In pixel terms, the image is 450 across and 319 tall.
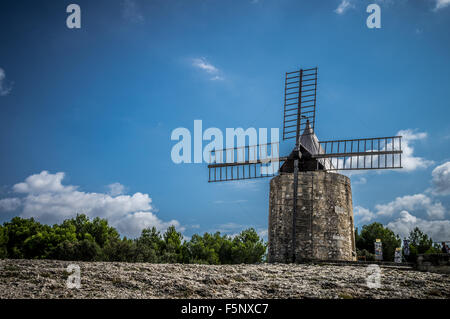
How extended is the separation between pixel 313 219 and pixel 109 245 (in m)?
25.6

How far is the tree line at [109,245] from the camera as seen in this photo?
39884 millimetres

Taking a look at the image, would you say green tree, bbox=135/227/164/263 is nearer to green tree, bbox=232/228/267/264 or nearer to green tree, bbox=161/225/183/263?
green tree, bbox=161/225/183/263

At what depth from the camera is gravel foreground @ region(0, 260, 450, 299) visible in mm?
9008

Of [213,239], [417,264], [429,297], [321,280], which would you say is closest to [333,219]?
[417,264]

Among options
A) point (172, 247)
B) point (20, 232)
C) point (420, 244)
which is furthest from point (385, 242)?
point (20, 232)

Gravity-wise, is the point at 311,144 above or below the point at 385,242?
above

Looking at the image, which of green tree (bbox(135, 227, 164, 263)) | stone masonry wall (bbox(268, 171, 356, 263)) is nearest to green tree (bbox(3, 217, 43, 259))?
green tree (bbox(135, 227, 164, 263))

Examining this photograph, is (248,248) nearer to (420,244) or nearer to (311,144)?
(420,244)

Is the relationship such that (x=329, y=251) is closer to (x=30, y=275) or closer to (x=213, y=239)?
(x=30, y=275)

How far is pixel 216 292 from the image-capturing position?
9352 millimetres

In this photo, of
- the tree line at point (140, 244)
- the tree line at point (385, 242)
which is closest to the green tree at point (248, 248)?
the tree line at point (140, 244)

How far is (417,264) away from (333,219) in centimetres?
480

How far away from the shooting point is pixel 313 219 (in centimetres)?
1894

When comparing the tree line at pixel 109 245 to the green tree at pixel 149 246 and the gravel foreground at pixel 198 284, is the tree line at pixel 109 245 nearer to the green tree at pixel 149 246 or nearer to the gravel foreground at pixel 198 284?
the green tree at pixel 149 246
